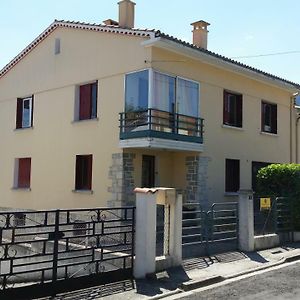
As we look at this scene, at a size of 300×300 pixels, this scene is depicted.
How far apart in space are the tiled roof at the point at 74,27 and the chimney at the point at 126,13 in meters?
1.35

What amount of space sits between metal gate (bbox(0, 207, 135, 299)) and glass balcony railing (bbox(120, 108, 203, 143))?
17.6 feet

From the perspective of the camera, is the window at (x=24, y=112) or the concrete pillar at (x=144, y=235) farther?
the window at (x=24, y=112)

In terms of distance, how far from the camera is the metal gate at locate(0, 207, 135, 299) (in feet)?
24.1

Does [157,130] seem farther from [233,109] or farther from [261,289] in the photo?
[261,289]

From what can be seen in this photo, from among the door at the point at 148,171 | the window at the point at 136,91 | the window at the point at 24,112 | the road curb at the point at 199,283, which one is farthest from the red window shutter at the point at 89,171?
the road curb at the point at 199,283

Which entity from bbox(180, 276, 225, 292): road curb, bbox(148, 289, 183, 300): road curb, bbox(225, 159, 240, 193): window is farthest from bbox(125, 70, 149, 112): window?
bbox(148, 289, 183, 300): road curb

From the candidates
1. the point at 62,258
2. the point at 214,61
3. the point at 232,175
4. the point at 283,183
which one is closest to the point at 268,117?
the point at 232,175

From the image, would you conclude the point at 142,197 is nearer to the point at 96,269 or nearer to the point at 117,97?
the point at 96,269

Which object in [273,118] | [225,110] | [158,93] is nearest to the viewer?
[158,93]

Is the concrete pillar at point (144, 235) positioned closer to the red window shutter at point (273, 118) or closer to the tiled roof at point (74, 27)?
the tiled roof at point (74, 27)

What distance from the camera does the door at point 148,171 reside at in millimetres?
16094

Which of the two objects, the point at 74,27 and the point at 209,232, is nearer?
the point at 209,232

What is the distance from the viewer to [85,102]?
56.1 ft

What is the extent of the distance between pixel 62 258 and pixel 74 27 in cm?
1150
